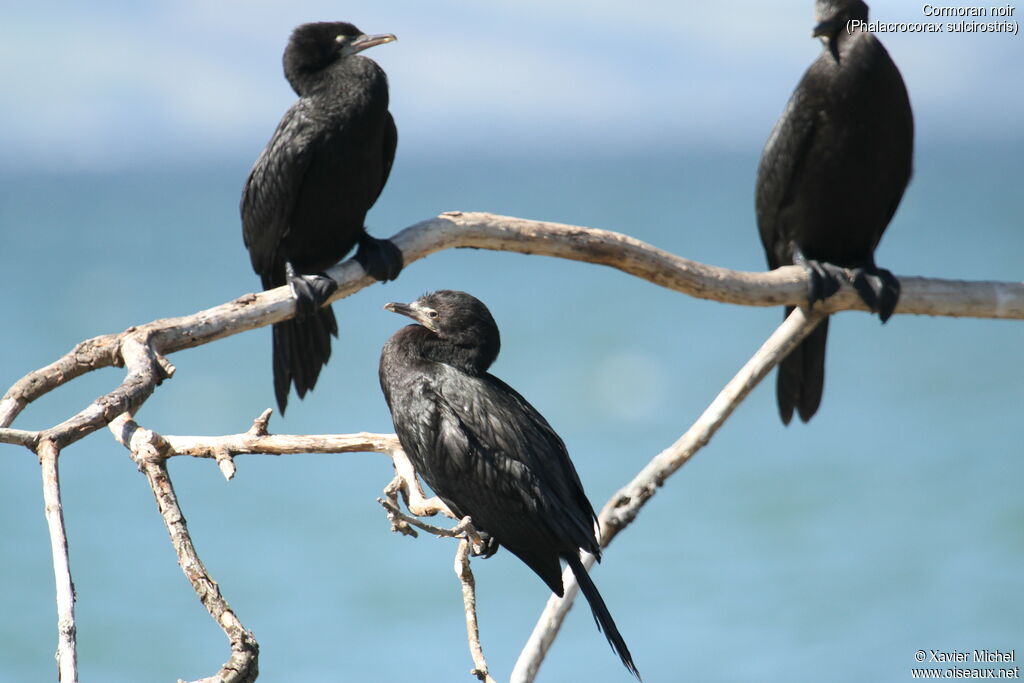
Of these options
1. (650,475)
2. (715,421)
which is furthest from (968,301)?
(650,475)

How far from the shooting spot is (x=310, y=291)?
10.8 feet

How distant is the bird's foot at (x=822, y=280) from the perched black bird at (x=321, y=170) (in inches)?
51.9

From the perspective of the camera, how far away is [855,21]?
12.2 feet

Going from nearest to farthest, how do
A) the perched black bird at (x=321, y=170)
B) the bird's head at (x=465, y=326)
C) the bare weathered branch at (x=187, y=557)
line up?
the bare weathered branch at (x=187, y=557), the bird's head at (x=465, y=326), the perched black bird at (x=321, y=170)

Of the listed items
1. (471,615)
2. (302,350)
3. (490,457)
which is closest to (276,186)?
(302,350)

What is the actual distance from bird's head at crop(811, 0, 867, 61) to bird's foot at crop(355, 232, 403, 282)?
4.90 ft

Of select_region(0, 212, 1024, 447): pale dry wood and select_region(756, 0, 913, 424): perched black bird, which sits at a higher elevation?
select_region(756, 0, 913, 424): perched black bird

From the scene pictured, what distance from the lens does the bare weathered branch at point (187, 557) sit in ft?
7.14

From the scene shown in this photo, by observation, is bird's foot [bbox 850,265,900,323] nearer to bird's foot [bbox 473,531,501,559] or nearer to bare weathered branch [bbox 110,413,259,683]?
bird's foot [bbox 473,531,501,559]

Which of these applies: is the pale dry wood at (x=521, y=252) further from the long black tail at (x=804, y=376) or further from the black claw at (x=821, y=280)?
the long black tail at (x=804, y=376)

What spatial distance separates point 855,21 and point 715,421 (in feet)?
4.44

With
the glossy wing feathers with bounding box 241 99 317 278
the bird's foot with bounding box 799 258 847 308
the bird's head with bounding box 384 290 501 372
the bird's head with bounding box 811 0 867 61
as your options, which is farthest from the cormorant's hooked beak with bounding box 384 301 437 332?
the bird's head with bounding box 811 0 867 61

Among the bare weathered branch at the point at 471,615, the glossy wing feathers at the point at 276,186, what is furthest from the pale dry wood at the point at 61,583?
the glossy wing feathers at the point at 276,186

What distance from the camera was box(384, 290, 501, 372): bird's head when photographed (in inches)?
125
